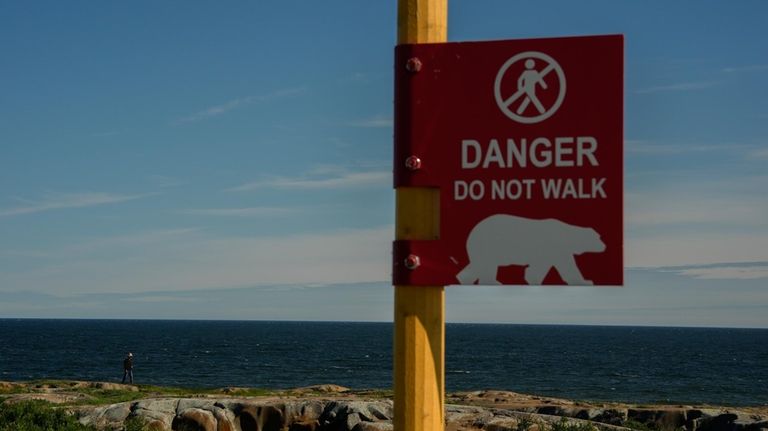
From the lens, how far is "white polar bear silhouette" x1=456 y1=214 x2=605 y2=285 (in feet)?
14.4

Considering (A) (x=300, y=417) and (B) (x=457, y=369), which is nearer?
(A) (x=300, y=417)

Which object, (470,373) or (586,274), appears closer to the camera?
(586,274)

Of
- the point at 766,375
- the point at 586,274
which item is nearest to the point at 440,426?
the point at 586,274

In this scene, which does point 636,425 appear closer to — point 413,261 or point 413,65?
point 413,261

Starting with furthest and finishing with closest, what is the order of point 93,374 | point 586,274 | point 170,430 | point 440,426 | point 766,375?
point 766,375
point 93,374
point 170,430
point 440,426
point 586,274

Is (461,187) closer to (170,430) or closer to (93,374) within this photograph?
A: (170,430)

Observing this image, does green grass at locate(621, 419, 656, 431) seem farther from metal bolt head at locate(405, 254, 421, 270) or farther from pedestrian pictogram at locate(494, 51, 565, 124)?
pedestrian pictogram at locate(494, 51, 565, 124)

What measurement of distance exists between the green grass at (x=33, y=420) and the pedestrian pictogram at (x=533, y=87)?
11.3 m

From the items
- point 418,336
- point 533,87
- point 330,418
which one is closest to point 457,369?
point 330,418

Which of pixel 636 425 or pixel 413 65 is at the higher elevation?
pixel 413 65

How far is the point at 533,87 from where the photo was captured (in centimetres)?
446

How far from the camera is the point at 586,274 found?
14.3 ft

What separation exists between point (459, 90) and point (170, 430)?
17004 mm

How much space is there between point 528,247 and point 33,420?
41.2 ft
